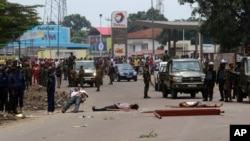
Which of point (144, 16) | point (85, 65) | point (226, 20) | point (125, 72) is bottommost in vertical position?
point (125, 72)

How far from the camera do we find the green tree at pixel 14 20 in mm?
30309

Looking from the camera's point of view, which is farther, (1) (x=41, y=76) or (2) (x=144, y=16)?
(2) (x=144, y=16)

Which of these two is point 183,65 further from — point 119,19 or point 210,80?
point 119,19

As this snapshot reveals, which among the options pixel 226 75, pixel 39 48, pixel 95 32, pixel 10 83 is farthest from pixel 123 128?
pixel 95 32

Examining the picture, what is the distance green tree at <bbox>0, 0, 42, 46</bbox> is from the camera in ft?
99.4

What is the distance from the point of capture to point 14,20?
102 ft

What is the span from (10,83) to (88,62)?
24718mm

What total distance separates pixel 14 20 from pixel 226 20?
2558 centimetres

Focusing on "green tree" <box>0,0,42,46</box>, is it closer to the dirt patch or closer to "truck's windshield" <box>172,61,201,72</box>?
the dirt patch

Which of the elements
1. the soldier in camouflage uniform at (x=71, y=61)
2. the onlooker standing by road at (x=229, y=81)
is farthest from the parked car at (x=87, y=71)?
the onlooker standing by road at (x=229, y=81)

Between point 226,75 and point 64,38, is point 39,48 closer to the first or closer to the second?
point 64,38

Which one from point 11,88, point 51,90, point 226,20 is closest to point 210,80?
point 51,90

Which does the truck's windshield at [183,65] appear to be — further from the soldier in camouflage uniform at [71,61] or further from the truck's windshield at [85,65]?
the soldier in camouflage uniform at [71,61]

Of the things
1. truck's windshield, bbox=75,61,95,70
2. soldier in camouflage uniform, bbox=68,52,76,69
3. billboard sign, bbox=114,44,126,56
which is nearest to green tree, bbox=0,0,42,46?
truck's windshield, bbox=75,61,95,70
